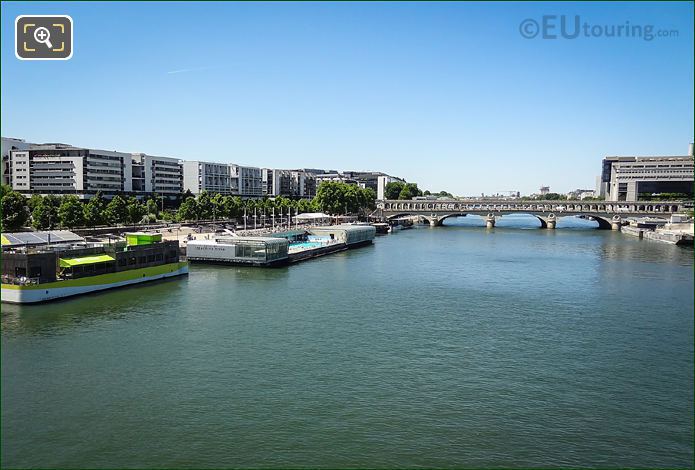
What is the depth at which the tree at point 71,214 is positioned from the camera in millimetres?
38531

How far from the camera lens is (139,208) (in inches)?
1769

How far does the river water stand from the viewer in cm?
999

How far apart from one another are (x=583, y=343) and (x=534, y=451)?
295 inches

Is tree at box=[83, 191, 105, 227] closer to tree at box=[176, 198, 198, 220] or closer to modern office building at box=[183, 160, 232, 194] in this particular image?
tree at box=[176, 198, 198, 220]

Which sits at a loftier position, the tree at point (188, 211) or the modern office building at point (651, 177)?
the modern office building at point (651, 177)

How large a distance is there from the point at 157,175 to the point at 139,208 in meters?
28.6

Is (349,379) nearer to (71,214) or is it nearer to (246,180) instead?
(71,214)

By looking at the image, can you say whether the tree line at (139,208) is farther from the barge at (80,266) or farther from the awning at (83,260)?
the awning at (83,260)

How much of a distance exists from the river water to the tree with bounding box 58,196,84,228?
57.1ft

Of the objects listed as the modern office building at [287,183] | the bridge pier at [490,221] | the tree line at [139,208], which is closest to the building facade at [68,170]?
the tree line at [139,208]

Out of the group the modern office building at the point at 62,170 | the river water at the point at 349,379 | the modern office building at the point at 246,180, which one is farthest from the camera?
the modern office building at the point at 246,180

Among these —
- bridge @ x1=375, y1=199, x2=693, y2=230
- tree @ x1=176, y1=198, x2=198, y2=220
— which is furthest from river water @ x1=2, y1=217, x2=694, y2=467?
bridge @ x1=375, y1=199, x2=693, y2=230

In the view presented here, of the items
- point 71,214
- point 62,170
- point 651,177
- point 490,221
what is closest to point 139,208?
point 71,214

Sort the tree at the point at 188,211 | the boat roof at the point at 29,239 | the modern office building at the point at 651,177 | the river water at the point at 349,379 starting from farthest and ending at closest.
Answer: the modern office building at the point at 651,177 < the tree at the point at 188,211 < the boat roof at the point at 29,239 < the river water at the point at 349,379
